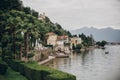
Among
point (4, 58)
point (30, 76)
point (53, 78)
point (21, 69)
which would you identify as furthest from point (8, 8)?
point (53, 78)

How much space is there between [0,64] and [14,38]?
74.1 ft

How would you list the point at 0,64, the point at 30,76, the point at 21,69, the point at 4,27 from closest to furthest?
the point at 30,76, the point at 0,64, the point at 21,69, the point at 4,27

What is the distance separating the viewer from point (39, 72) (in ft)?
106

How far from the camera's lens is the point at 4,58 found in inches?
2283

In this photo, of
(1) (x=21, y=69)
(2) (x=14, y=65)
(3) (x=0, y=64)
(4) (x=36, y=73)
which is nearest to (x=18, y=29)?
(2) (x=14, y=65)

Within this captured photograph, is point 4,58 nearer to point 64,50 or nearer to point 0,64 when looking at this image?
point 0,64

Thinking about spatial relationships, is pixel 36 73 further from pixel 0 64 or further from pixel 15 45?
pixel 15 45

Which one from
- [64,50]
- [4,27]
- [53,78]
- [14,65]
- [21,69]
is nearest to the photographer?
[53,78]

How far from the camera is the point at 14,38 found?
61719 mm

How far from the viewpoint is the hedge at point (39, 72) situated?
84.0ft

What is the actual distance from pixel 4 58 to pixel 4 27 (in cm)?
1170

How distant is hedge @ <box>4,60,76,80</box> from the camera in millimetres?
25591

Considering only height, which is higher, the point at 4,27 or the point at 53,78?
the point at 4,27

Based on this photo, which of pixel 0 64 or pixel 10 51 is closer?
pixel 0 64
